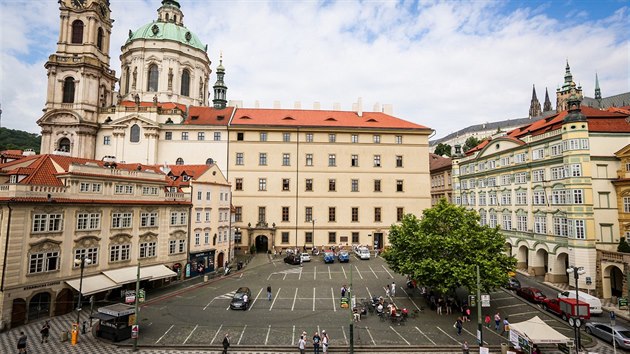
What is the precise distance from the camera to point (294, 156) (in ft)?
190

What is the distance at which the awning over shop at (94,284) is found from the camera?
27.9 metres

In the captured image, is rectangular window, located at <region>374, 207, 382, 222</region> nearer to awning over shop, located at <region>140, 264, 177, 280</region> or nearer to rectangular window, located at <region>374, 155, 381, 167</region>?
rectangular window, located at <region>374, 155, 381, 167</region>

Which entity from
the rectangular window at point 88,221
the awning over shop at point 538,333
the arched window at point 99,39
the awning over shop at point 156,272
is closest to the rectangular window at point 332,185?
the awning over shop at point 156,272

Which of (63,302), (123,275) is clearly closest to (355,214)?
(123,275)

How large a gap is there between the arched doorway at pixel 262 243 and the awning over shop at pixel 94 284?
27.5 meters

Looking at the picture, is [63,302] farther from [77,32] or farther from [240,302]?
[77,32]

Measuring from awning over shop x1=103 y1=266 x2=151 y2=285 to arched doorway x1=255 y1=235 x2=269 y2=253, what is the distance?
24216 millimetres

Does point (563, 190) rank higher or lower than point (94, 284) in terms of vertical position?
higher

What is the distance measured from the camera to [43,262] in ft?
90.1

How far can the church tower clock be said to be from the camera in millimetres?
57781

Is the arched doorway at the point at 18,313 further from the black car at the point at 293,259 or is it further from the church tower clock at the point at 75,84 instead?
the church tower clock at the point at 75,84

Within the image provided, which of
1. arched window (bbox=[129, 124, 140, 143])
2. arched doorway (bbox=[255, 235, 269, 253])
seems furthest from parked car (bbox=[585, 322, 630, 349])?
arched window (bbox=[129, 124, 140, 143])

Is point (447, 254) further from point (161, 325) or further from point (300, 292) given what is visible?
point (161, 325)

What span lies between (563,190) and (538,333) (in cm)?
2301
